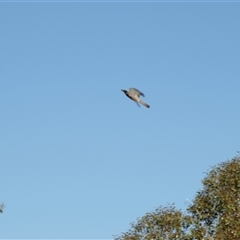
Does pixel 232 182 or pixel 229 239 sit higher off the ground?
pixel 232 182

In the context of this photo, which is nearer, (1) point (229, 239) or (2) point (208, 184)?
(1) point (229, 239)

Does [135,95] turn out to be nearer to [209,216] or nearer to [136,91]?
[136,91]

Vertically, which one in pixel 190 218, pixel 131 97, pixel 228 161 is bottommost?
pixel 131 97

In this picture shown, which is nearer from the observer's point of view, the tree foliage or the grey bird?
the grey bird

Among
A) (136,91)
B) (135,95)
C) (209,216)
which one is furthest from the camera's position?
(209,216)

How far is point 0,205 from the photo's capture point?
72.7m

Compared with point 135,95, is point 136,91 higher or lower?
higher

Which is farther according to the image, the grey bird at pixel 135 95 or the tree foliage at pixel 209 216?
the tree foliage at pixel 209 216

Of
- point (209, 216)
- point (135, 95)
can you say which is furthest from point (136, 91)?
point (209, 216)

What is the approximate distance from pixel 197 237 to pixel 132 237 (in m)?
5.59

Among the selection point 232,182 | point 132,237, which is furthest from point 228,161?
point 132,237

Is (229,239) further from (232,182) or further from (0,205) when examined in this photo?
(0,205)

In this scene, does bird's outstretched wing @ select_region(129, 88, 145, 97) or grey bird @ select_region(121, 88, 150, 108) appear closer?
grey bird @ select_region(121, 88, 150, 108)

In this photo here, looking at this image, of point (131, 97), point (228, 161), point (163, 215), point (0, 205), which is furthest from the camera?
point (228, 161)
